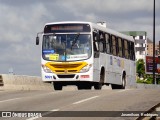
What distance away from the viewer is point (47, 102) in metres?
18.7

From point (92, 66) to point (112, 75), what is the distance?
399 cm

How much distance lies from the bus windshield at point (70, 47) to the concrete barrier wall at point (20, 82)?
448 centimetres

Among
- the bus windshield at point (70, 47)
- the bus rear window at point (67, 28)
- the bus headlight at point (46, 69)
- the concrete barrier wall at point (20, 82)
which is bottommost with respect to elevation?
the concrete barrier wall at point (20, 82)

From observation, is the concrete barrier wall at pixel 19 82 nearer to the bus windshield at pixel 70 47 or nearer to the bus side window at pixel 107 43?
the bus windshield at pixel 70 47

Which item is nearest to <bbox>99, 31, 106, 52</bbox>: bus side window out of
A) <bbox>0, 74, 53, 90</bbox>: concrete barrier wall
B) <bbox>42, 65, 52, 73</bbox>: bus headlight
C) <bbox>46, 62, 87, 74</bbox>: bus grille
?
<bbox>46, 62, 87, 74</bbox>: bus grille

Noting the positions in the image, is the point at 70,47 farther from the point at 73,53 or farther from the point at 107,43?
the point at 107,43

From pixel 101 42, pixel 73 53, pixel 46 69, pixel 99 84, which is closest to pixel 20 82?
pixel 46 69

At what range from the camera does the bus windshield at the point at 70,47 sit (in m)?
28.3

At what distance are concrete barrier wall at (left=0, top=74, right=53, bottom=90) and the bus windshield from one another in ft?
14.7

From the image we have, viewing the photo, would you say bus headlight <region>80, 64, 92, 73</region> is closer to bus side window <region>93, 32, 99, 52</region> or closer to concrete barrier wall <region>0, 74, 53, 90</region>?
bus side window <region>93, 32, 99, 52</region>

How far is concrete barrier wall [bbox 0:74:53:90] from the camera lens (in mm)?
31875

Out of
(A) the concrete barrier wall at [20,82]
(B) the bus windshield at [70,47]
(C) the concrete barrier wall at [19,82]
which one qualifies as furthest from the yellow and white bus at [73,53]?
(A) the concrete barrier wall at [20,82]

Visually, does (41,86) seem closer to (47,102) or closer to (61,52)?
(61,52)

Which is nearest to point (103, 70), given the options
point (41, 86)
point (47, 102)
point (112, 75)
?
point (112, 75)
